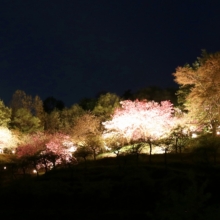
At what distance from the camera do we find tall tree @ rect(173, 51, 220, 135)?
2139cm

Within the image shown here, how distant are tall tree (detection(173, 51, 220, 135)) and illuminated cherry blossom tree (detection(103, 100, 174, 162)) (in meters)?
2.10

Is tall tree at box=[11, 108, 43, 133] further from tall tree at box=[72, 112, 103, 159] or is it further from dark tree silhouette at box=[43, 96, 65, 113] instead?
dark tree silhouette at box=[43, 96, 65, 113]

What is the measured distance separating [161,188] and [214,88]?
33.5 feet

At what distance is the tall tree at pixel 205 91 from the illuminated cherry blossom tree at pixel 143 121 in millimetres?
2095

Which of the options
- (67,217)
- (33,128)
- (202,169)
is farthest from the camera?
(33,128)

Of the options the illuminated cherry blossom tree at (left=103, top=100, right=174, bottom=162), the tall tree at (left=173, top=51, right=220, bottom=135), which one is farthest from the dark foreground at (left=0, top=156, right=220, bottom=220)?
the illuminated cherry blossom tree at (left=103, top=100, right=174, bottom=162)

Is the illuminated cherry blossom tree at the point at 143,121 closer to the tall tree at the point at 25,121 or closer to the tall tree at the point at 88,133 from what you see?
the tall tree at the point at 88,133

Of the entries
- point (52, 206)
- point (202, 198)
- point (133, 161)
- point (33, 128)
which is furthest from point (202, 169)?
point (33, 128)

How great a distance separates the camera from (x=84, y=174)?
53.1 ft

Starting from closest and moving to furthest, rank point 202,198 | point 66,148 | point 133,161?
1. point 202,198
2. point 133,161
3. point 66,148

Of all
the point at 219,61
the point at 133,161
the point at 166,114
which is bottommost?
the point at 133,161

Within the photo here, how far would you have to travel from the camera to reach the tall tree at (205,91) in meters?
21.4

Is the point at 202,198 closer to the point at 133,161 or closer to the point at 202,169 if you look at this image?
the point at 202,169

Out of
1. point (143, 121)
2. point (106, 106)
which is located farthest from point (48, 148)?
point (106, 106)
